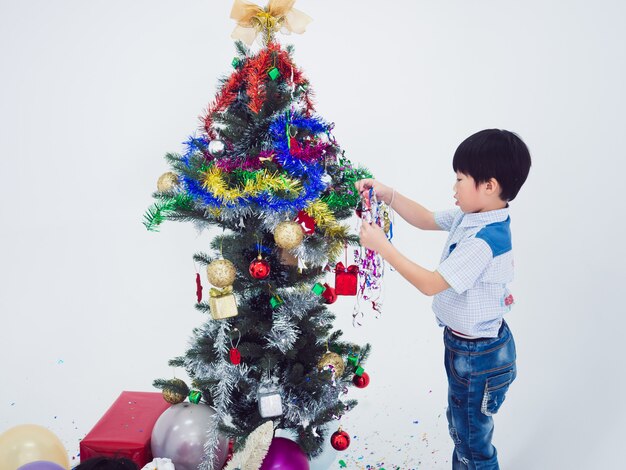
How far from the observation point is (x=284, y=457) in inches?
75.5

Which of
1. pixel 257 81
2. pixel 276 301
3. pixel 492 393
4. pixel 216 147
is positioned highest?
pixel 257 81

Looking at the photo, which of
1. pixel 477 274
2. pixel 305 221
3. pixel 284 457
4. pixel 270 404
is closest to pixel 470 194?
pixel 477 274

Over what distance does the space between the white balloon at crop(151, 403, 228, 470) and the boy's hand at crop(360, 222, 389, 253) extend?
2.49 feet

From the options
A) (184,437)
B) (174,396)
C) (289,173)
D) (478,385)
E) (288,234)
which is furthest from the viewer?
(174,396)

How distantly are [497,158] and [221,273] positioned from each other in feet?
2.66

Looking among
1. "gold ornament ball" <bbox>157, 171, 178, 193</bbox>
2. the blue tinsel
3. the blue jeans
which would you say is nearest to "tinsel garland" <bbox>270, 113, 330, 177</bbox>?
the blue tinsel

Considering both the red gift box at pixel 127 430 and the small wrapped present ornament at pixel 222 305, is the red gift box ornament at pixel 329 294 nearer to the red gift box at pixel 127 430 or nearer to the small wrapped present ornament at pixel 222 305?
the small wrapped present ornament at pixel 222 305

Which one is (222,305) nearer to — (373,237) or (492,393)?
(373,237)

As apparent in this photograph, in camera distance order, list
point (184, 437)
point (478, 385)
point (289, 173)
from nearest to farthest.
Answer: point (289, 173)
point (478, 385)
point (184, 437)

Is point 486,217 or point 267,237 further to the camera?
point 267,237

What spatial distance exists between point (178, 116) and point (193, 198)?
1221mm

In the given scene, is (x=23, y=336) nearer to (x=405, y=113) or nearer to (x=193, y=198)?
(x=193, y=198)

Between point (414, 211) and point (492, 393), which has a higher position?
point (414, 211)

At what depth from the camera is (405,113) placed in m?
2.97
